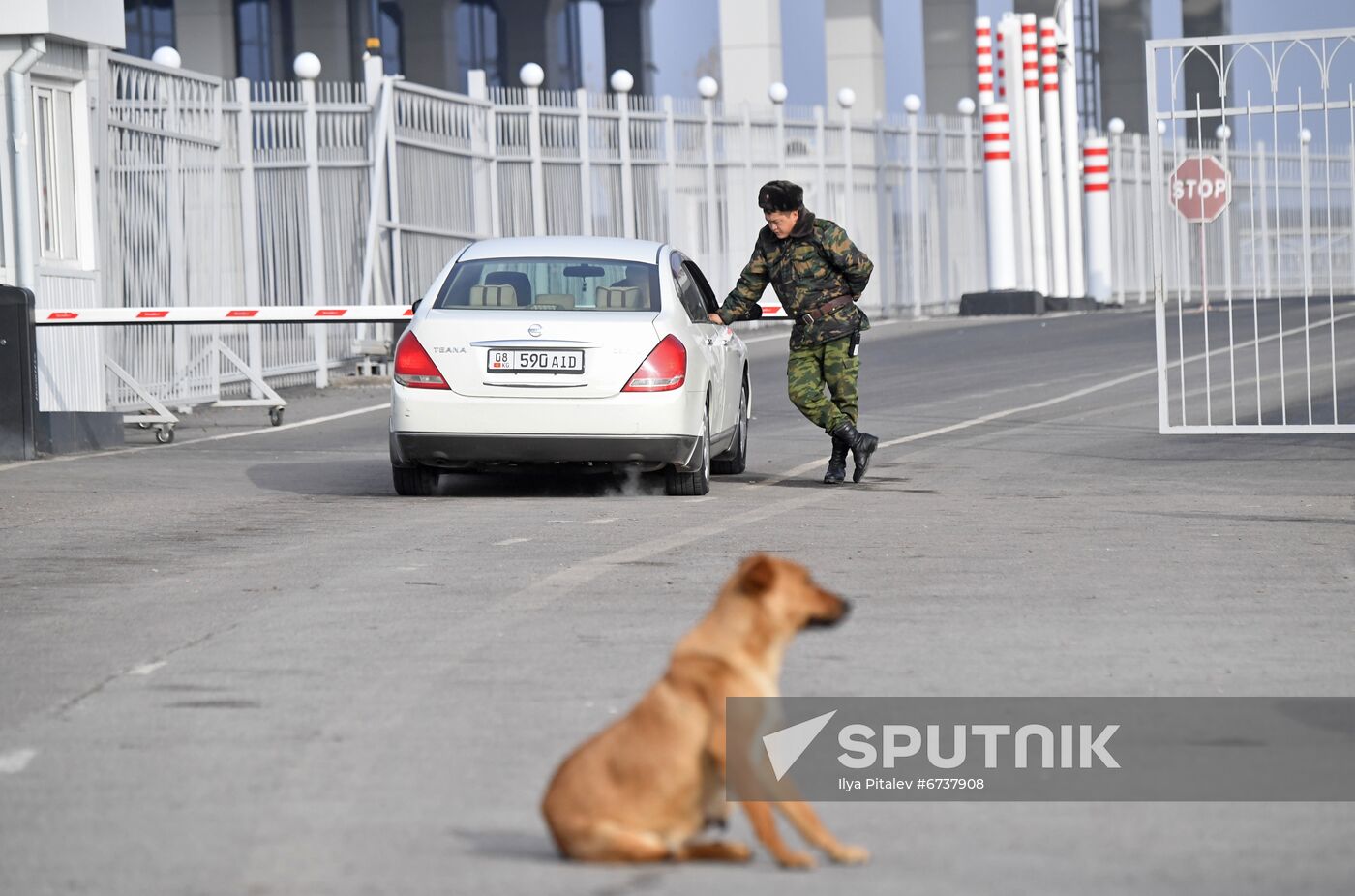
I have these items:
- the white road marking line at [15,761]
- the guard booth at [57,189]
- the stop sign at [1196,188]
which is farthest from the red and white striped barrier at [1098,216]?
the white road marking line at [15,761]

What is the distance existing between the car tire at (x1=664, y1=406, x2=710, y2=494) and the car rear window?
0.79 metres

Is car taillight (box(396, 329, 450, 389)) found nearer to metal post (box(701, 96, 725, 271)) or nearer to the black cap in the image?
the black cap

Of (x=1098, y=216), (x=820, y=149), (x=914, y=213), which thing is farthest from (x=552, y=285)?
(x=1098, y=216)

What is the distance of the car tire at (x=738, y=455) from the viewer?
14781 mm

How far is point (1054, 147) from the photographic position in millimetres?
40812

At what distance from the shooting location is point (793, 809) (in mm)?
4711

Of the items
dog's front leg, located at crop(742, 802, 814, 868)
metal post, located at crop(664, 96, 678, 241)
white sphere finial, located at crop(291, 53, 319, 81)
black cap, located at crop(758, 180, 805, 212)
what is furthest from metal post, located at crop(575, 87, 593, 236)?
dog's front leg, located at crop(742, 802, 814, 868)

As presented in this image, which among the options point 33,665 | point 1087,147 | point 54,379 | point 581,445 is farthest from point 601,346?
point 1087,147

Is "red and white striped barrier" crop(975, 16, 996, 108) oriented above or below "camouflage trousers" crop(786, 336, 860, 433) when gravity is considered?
above

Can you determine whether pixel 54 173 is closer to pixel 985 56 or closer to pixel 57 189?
pixel 57 189

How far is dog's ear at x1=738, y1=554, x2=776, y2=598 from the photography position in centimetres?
485

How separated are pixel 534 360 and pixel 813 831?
8017mm

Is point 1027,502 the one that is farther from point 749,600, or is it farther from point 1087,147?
point 1087,147

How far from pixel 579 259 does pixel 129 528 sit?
3.13m
